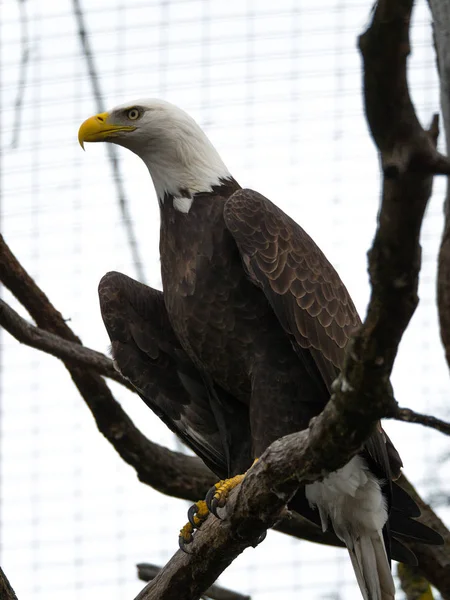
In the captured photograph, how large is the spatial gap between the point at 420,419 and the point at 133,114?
2156 mm

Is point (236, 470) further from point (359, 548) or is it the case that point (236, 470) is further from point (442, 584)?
point (442, 584)

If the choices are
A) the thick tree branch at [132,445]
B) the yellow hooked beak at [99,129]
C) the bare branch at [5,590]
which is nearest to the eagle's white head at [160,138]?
the yellow hooked beak at [99,129]

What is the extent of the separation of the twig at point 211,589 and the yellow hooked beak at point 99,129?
1.79 m

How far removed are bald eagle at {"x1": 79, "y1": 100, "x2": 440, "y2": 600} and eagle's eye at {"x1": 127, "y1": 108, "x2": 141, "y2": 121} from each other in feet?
0.18

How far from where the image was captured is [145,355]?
3.91 m

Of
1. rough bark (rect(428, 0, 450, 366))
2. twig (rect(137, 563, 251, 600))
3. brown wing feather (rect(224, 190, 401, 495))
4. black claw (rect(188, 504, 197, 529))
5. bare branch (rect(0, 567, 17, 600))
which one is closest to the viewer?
rough bark (rect(428, 0, 450, 366))

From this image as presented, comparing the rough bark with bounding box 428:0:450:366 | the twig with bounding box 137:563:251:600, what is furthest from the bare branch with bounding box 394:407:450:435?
the twig with bounding box 137:563:251:600

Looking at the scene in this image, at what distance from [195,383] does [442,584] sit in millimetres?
1342

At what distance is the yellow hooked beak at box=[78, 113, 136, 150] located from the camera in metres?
4.04

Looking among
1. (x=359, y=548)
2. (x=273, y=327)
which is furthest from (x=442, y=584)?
(x=273, y=327)

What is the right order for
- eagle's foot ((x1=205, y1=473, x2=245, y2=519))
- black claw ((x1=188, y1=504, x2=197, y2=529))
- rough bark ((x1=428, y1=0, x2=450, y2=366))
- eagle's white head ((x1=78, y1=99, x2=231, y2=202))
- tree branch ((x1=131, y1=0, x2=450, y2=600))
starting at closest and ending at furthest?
1. tree branch ((x1=131, y1=0, x2=450, y2=600))
2. rough bark ((x1=428, y1=0, x2=450, y2=366))
3. eagle's foot ((x1=205, y1=473, x2=245, y2=519))
4. black claw ((x1=188, y1=504, x2=197, y2=529))
5. eagle's white head ((x1=78, y1=99, x2=231, y2=202))

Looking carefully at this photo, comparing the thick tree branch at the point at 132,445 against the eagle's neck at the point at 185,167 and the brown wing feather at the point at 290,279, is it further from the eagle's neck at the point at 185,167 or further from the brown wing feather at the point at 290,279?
the brown wing feather at the point at 290,279

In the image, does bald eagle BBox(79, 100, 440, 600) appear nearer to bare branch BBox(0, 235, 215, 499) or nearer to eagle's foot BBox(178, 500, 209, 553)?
eagle's foot BBox(178, 500, 209, 553)

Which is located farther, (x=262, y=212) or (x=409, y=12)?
(x=262, y=212)
